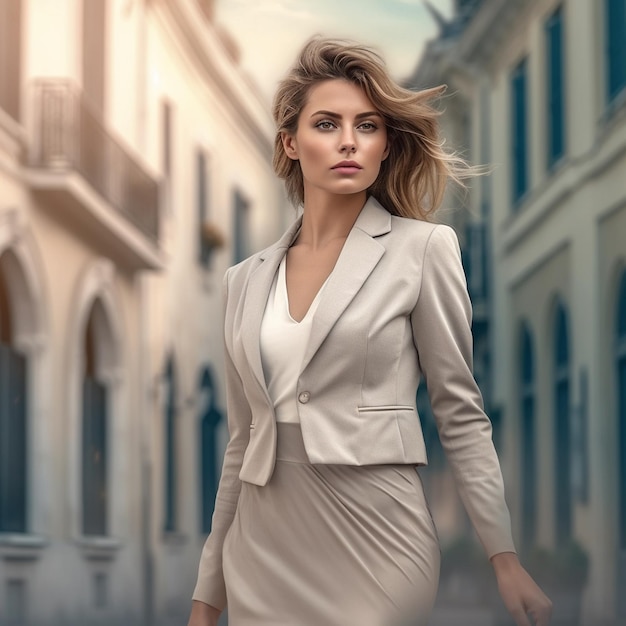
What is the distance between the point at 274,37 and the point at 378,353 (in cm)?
890

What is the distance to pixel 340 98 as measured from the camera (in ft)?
7.06

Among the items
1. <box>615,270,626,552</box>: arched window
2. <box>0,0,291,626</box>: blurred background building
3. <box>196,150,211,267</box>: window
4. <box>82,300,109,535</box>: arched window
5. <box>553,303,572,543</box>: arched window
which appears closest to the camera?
<box>615,270,626,552</box>: arched window

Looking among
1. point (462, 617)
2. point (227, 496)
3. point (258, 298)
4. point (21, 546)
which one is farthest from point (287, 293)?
point (462, 617)

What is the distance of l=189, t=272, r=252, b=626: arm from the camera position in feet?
7.50

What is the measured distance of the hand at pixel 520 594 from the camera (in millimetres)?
2037

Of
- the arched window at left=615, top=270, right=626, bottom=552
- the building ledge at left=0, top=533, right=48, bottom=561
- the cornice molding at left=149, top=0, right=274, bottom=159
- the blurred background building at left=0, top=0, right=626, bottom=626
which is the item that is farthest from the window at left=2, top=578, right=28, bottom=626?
the cornice molding at left=149, top=0, right=274, bottom=159

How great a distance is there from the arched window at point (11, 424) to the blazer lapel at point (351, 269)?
7484 mm

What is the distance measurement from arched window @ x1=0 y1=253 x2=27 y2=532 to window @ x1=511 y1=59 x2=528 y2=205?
363 centimetres

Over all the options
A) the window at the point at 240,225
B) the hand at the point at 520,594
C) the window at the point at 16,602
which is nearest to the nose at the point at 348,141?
the hand at the point at 520,594

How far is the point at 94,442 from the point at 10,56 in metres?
2.74

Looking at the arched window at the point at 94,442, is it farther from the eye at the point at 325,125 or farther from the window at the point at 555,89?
the eye at the point at 325,125

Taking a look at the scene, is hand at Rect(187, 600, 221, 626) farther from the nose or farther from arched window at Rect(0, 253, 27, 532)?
arched window at Rect(0, 253, 27, 532)

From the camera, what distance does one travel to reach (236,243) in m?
11.9

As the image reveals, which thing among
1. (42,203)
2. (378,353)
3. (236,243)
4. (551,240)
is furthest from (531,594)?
(236,243)
